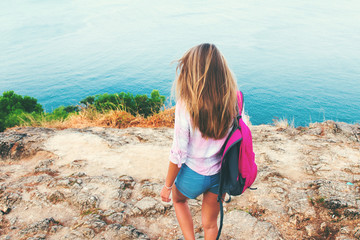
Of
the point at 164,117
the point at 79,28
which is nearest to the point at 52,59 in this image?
the point at 79,28

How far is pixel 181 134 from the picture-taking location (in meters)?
1.84

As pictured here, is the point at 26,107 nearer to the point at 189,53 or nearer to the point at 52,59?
the point at 189,53

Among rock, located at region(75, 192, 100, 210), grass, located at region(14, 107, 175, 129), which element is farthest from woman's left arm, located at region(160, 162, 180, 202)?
grass, located at region(14, 107, 175, 129)

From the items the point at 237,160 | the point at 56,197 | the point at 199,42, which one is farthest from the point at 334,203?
the point at 199,42

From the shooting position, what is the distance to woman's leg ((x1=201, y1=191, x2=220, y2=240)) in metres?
2.13

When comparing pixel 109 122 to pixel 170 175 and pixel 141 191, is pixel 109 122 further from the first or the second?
pixel 170 175

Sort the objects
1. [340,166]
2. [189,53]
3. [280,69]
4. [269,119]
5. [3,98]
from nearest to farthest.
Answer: [189,53], [340,166], [3,98], [269,119], [280,69]

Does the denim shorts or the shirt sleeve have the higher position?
the shirt sleeve

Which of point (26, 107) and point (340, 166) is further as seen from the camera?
point (26, 107)

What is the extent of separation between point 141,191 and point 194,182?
2147mm

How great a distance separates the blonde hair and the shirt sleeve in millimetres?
58

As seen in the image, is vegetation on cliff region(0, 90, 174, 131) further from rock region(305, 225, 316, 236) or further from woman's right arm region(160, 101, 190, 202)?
woman's right arm region(160, 101, 190, 202)

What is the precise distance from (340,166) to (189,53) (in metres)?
4.52

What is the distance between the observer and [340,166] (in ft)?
14.8
